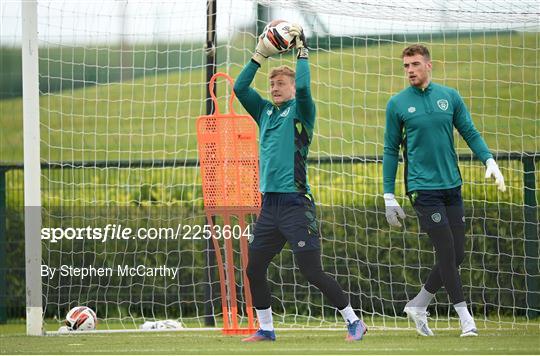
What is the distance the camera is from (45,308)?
11.2 meters

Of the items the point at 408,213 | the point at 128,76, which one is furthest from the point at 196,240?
the point at 128,76

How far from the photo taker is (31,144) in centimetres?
969

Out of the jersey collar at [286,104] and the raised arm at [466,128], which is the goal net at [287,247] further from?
the jersey collar at [286,104]

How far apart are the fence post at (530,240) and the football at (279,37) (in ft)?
12.1

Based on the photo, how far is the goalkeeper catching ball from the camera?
823cm

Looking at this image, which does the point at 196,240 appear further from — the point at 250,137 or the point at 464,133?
the point at 464,133

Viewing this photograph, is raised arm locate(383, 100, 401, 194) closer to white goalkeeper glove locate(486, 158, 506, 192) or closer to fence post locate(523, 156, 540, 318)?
white goalkeeper glove locate(486, 158, 506, 192)

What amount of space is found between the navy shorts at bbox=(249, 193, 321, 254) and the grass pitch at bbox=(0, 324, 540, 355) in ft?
2.28

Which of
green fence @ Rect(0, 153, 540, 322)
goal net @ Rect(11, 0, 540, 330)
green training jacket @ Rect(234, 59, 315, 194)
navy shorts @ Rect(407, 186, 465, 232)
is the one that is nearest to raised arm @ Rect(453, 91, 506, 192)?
navy shorts @ Rect(407, 186, 465, 232)

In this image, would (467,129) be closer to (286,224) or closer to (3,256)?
(286,224)

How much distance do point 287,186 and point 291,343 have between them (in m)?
1.11

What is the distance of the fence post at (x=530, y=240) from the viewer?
11.1 m

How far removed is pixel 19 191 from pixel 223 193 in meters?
3.59

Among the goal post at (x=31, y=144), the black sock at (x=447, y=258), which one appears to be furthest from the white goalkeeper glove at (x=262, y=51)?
the goal post at (x=31, y=144)
